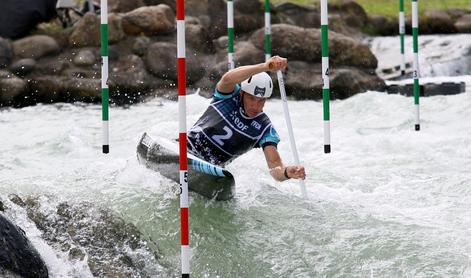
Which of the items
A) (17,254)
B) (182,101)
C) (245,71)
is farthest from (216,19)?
(17,254)

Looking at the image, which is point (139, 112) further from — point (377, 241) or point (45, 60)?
point (377, 241)

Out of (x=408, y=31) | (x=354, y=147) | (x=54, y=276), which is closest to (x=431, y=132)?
(x=354, y=147)

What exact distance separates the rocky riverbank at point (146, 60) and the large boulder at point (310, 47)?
2 centimetres

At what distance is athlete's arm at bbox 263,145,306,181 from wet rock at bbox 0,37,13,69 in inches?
304

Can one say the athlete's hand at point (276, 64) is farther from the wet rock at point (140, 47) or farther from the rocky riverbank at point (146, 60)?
the wet rock at point (140, 47)

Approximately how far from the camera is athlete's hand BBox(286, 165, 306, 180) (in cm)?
501

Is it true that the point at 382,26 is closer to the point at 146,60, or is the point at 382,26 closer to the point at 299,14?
the point at 299,14

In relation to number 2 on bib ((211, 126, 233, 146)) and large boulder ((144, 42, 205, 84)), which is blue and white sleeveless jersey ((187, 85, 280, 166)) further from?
large boulder ((144, 42, 205, 84))

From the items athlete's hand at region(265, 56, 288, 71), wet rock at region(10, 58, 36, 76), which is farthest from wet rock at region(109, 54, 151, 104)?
athlete's hand at region(265, 56, 288, 71)

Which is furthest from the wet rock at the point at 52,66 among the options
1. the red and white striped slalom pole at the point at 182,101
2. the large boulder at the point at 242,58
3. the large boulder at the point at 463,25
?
the red and white striped slalom pole at the point at 182,101

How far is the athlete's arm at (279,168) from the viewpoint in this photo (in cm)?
503

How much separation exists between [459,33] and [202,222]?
1185cm

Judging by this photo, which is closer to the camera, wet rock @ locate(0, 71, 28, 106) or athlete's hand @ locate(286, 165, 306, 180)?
athlete's hand @ locate(286, 165, 306, 180)

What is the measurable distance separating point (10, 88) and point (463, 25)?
28.9 feet
